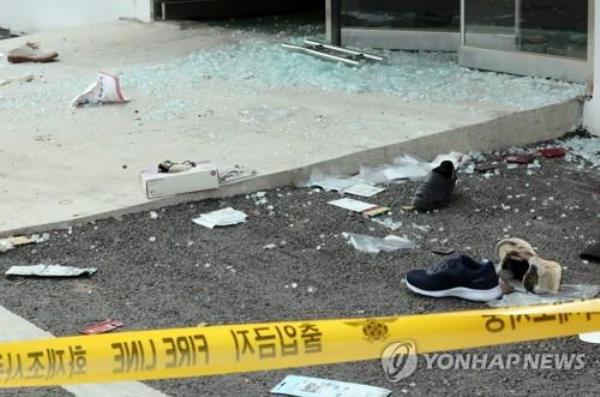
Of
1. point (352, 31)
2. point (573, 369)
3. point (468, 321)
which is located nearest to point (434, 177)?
point (573, 369)

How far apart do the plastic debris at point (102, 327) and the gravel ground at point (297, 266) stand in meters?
0.05

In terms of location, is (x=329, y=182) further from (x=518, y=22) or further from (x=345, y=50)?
(x=345, y=50)

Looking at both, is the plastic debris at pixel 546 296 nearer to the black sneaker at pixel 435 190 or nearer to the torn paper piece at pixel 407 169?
the black sneaker at pixel 435 190

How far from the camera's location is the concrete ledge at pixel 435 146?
5.91 m

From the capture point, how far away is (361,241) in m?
5.41

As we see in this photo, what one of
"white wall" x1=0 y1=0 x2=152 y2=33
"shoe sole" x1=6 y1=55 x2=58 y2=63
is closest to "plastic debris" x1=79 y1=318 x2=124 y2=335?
"shoe sole" x1=6 y1=55 x2=58 y2=63

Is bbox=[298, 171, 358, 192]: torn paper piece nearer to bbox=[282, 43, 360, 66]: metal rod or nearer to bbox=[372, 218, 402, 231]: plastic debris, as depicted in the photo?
bbox=[372, 218, 402, 231]: plastic debris

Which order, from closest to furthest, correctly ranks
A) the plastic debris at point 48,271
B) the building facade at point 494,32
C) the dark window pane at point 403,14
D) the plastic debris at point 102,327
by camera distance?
the plastic debris at point 102,327 → the plastic debris at point 48,271 → the building facade at point 494,32 → the dark window pane at point 403,14

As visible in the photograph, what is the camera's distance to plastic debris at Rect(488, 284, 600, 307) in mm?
4570

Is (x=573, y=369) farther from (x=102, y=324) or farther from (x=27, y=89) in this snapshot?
(x=27, y=89)

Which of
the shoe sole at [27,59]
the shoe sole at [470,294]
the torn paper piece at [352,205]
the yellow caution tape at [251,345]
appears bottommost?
the shoe sole at [470,294]

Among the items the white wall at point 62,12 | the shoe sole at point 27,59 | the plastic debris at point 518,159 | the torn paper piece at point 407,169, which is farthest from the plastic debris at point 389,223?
the white wall at point 62,12

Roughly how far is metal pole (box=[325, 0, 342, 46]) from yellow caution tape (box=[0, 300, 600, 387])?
24.9 ft

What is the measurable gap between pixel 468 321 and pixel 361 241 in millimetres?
2477
